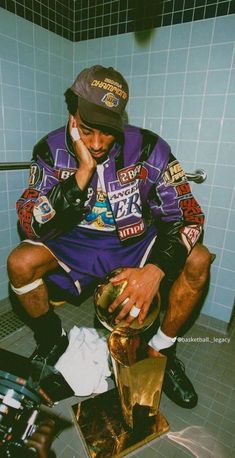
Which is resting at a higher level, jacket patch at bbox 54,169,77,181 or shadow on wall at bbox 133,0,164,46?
shadow on wall at bbox 133,0,164,46

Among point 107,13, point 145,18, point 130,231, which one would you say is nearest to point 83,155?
point 130,231

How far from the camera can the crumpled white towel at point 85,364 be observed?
59.9 inches

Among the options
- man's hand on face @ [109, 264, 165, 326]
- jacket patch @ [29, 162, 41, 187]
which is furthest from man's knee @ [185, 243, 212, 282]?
jacket patch @ [29, 162, 41, 187]

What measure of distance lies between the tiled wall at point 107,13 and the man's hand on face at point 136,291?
1.64 meters

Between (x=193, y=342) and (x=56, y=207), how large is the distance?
130 centimetres

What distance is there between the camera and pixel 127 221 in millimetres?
1705

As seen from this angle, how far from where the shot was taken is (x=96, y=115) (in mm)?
1345

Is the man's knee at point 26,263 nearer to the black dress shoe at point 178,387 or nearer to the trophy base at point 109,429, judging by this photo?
the trophy base at point 109,429

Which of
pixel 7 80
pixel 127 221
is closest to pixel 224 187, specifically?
pixel 127 221

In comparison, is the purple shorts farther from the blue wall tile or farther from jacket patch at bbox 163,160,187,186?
the blue wall tile

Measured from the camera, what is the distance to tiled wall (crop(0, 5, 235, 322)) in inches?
72.0

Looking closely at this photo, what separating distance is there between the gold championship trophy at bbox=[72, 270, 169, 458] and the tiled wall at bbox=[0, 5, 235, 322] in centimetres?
94

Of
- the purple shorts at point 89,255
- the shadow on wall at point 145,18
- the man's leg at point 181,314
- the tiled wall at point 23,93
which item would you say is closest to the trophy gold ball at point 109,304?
the man's leg at point 181,314

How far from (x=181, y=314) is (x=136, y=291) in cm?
42
